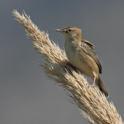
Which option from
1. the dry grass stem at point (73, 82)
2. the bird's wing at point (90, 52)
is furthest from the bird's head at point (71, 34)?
the dry grass stem at point (73, 82)

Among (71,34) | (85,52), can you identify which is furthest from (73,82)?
(71,34)

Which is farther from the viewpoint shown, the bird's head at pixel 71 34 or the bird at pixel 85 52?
the bird's head at pixel 71 34

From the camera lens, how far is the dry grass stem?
2.34 metres

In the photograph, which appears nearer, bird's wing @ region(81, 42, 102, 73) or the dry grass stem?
the dry grass stem

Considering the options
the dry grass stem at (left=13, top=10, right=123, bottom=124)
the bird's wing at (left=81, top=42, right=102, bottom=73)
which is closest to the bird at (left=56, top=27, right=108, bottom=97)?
the bird's wing at (left=81, top=42, right=102, bottom=73)

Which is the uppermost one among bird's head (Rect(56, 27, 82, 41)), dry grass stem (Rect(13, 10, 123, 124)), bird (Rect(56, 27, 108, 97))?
bird's head (Rect(56, 27, 82, 41))

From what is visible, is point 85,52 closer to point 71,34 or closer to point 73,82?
point 71,34

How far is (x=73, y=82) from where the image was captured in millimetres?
2732

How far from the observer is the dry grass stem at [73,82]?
7.66 ft

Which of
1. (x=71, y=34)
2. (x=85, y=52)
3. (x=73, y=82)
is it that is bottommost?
(x=73, y=82)

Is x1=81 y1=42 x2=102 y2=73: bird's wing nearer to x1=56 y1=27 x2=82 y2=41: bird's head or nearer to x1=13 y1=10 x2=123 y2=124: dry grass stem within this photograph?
x1=56 y1=27 x2=82 y2=41: bird's head

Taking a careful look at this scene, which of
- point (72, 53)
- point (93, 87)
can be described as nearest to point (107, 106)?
point (93, 87)

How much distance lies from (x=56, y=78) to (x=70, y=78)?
0.12 metres

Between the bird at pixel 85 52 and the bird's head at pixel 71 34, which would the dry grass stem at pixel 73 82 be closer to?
the bird at pixel 85 52
